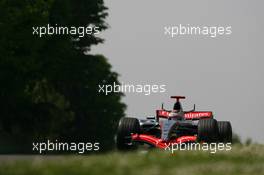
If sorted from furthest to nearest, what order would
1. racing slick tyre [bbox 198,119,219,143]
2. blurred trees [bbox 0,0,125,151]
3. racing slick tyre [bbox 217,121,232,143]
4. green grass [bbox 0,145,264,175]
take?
blurred trees [bbox 0,0,125,151] < racing slick tyre [bbox 217,121,232,143] < racing slick tyre [bbox 198,119,219,143] < green grass [bbox 0,145,264,175]

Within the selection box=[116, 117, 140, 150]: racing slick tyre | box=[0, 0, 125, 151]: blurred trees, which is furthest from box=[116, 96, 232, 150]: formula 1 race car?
box=[0, 0, 125, 151]: blurred trees

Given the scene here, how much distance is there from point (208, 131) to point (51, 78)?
35.4 m

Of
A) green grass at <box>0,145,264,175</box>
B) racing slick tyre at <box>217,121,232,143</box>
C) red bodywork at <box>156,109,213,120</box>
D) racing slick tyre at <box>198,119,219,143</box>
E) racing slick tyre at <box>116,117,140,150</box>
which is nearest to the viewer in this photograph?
green grass at <box>0,145,264,175</box>

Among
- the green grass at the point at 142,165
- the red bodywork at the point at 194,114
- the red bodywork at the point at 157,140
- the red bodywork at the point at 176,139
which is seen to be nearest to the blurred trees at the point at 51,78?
the red bodywork at the point at 194,114

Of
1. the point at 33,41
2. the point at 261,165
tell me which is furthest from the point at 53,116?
the point at 261,165

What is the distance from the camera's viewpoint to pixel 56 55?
53.3 metres

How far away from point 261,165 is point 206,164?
954mm

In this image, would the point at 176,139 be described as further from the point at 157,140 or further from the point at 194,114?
the point at 194,114

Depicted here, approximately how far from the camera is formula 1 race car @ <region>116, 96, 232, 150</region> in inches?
827

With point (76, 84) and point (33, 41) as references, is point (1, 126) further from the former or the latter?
point (76, 84)

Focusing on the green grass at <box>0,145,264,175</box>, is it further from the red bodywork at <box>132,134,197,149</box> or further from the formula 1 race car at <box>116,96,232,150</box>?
the red bodywork at <box>132,134,197,149</box>

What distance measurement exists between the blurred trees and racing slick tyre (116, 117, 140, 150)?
2333 centimetres

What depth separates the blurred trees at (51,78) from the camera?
47.3 metres

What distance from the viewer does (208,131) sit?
2086 centimetres
